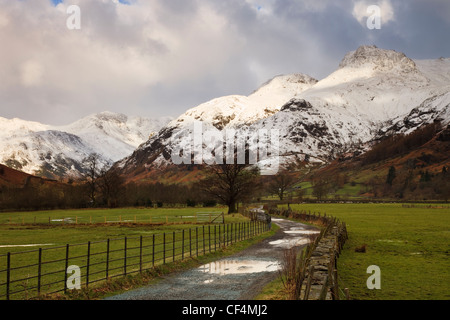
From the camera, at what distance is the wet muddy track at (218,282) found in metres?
17.1

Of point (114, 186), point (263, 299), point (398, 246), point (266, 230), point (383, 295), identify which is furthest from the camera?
point (114, 186)

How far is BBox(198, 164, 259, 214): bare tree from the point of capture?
261 ft

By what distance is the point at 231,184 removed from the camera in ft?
261

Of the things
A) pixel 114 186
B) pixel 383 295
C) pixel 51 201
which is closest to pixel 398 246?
pixel 383 295

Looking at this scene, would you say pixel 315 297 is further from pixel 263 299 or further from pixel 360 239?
pixel 360 239

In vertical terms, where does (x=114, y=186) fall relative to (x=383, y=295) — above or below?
above

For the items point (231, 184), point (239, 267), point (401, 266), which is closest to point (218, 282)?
point (239, 267)

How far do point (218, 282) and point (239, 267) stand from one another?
192 inches

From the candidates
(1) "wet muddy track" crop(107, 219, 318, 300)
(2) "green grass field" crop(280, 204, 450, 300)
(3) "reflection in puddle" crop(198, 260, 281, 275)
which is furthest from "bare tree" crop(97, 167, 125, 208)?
(3) "reflection in puddle" crop(198, 260, 281, 275)

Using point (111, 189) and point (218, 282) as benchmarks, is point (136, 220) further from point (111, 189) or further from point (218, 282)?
point (111, 189)

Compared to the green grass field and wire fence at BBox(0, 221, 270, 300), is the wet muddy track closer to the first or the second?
wire fence at BBox(0, 221, 270, 300)

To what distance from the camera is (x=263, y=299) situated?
625 inches
